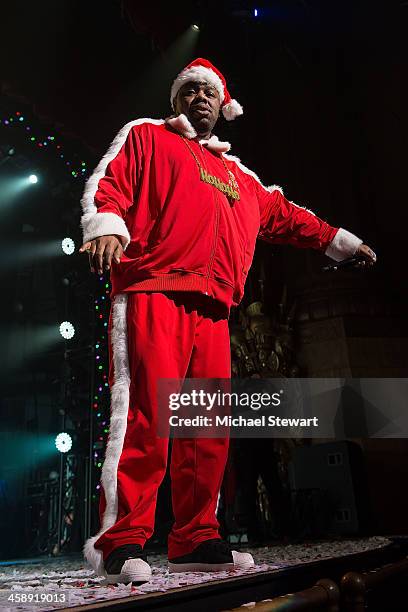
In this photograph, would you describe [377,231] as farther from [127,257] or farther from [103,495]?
[103,495]

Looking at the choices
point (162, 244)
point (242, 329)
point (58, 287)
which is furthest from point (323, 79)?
point (162, 244)

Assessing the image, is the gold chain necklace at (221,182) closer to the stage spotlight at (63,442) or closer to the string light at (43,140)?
the string light at (43,140)

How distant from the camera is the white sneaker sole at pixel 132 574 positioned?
36.0 inches

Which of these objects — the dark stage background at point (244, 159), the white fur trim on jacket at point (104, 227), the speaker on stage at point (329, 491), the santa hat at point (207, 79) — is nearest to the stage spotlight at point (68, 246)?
the dark stage background at point (244, 159)

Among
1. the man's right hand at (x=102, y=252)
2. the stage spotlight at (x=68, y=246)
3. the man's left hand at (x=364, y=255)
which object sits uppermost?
the stage spotlight at (x=68, y=246)

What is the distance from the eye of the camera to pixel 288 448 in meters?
3.57

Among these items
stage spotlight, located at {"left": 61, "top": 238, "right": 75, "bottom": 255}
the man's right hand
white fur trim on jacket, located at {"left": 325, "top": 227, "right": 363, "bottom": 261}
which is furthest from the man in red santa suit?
stage spotlight, located at {"left": 61, "top": 238, "right": 75, "bottom": 255}

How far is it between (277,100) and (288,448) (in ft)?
9.46

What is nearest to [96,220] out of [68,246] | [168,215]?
[168,215]

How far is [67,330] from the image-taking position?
332cm

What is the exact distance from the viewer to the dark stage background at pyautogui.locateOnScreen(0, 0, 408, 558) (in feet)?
10.2

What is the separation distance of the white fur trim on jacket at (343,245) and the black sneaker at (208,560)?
35.4 inches

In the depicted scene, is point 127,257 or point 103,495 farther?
point 127,257

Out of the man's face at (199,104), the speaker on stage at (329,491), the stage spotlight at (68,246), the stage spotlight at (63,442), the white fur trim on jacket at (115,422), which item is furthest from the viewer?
the stage spotlight at (68,246)
